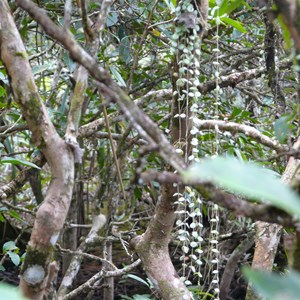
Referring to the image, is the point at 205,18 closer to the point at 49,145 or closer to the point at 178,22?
the point at 178,22

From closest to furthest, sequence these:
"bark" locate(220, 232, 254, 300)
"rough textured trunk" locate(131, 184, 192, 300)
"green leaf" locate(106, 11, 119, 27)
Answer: "rough textured trunk" locate(131, 184, 192, 300) < "green leaf" locate(106, 11, 119, 27) < "bark" locate(220, 232, 254, 300)

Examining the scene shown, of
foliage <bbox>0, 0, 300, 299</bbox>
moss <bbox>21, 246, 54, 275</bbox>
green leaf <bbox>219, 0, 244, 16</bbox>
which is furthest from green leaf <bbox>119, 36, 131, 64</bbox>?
moss <bbox>21, 246, 54, 275</bbox>

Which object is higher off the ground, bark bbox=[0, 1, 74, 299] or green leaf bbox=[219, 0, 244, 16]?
green leaf bbox=[219, 0, 244, 16]

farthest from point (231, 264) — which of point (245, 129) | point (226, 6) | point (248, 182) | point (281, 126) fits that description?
point (248, 182)

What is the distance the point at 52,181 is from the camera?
0.80 m

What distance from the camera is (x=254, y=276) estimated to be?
0.99 feet

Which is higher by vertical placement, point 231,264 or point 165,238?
point 231,264

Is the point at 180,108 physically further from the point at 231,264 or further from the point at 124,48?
the point at 231,264

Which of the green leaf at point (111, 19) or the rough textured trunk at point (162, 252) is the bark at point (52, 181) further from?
the green leaf at point (111, 19)

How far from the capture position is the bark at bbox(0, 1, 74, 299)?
0.78m

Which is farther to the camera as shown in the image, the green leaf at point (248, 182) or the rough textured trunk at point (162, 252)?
the rough textured trunk at point (162, 252)

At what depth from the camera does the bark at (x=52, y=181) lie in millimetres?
777

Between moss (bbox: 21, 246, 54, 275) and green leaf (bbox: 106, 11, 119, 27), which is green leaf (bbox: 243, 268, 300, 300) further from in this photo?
green leaf (bbox: 106, 11, 119, 27)

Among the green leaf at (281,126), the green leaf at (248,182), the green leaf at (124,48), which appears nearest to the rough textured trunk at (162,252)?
the green leaf at (281,126)
